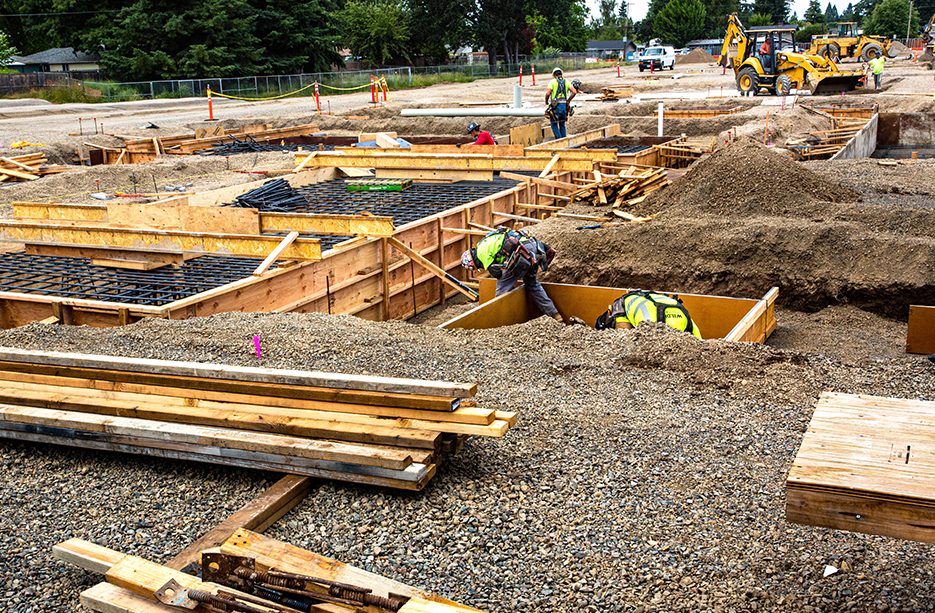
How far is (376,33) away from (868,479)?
65767 millimetres

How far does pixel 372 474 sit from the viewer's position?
5.09m

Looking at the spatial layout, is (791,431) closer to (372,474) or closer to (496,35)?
(372,474)

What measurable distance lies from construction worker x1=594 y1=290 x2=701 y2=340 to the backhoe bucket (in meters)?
27.1

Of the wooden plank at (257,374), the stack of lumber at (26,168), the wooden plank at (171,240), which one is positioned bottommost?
the wooden plank at (257,374)

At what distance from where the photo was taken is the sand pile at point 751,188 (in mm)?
13203

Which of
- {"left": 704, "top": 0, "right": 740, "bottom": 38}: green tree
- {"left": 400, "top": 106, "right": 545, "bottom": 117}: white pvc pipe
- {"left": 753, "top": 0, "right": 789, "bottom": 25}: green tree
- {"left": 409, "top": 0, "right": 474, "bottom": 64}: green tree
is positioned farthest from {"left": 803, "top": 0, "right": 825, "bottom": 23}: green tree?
{"left": 400, "top": 106, "right": 545, "bottom": 117}: white pvc pipe

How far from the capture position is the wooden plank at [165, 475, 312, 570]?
184 inches

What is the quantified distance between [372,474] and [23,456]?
2512mm

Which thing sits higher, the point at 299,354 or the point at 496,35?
the point at 496,35

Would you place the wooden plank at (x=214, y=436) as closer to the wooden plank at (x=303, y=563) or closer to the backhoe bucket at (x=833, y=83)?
the wooden plank at (x=303, y=563)

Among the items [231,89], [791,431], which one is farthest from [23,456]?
[231,89]

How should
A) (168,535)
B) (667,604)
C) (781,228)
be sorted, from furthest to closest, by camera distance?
(781,228) < (168,535) < (667,604)

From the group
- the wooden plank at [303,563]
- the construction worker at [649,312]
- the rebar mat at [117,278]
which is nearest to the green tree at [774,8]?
the rebar mat at [117,278]

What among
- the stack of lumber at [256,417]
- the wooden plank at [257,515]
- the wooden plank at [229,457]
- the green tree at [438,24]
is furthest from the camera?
the green tree at [438,24]
